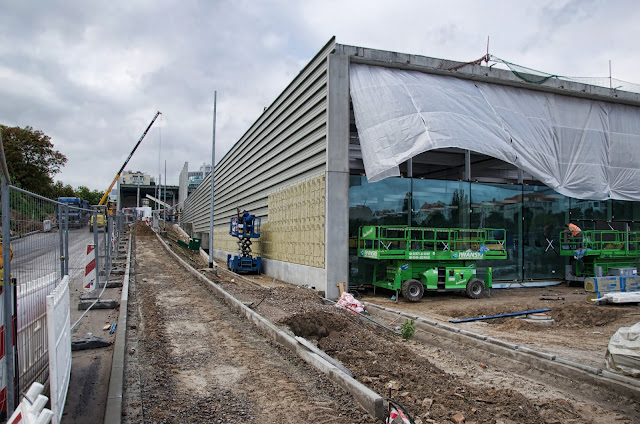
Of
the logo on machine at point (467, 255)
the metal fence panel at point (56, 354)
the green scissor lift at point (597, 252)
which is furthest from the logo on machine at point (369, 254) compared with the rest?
the metal fence panel at point (56, 354)

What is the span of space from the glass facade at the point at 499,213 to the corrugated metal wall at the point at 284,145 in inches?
101

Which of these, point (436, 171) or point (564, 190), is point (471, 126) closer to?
point (564, 190)

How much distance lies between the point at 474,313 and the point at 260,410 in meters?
8.89

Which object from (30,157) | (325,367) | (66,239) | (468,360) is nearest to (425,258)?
(468,360)

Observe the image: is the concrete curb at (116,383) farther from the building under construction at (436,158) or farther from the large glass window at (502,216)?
the large glass window at (502,216)

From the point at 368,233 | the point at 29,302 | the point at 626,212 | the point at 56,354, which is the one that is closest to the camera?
the point at 56,354

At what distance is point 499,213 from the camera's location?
1861 cm

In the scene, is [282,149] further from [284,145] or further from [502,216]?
[502,216]

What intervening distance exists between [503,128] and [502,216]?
386cm

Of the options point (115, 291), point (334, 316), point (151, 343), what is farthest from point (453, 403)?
point (115, 291)

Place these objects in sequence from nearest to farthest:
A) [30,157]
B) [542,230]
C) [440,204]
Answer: [440,204] < [542,230] < [30,157]

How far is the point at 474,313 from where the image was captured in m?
12.4

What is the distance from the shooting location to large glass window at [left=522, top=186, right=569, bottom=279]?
1934 centimetres

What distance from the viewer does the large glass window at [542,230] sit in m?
19.3
